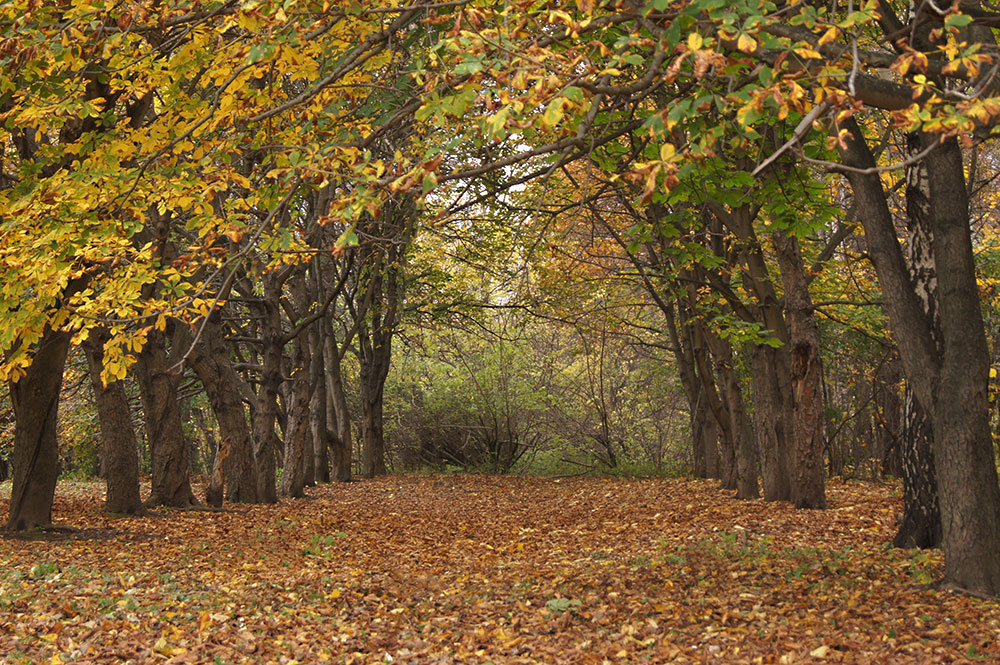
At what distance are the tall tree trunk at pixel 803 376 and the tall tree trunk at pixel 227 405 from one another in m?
8.16

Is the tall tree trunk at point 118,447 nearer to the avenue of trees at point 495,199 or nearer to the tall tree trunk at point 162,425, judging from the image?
the avenue of trees at point 495,199

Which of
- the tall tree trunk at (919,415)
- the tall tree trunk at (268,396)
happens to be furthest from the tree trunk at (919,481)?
the tall tree trunk at (268,396)

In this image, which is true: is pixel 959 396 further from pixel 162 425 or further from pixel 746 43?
pixel 162 425

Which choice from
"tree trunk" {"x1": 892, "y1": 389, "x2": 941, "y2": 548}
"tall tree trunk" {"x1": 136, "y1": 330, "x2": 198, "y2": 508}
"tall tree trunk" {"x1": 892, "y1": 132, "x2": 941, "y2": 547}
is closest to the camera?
"tall tree trunk" {"x1": 892, "y1": 132, "x2": 941, "y2": 547}

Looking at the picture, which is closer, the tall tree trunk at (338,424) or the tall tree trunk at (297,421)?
the tall tree trunk at (297,421)

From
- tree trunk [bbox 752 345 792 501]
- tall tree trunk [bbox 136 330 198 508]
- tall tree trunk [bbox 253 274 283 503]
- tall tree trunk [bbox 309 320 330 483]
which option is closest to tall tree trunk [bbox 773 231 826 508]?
tree trunk [bbox 752 345 792 501]

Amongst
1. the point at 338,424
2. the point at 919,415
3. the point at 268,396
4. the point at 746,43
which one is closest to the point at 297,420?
the point at 268,396

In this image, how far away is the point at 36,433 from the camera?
9.50 m

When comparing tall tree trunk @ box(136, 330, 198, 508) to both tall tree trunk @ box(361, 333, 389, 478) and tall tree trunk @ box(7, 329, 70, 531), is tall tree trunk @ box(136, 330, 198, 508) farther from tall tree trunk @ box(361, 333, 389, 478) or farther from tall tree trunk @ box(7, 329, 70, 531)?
tall tree trunk @ box(361, 333, 389, 478)

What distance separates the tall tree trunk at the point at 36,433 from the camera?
31.1 ft

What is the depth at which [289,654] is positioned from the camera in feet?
16.4

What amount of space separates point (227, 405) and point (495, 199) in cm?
656

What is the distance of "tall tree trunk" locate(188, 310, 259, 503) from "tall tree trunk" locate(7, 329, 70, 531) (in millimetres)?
3230

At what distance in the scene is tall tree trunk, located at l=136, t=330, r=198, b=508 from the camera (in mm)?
12227
